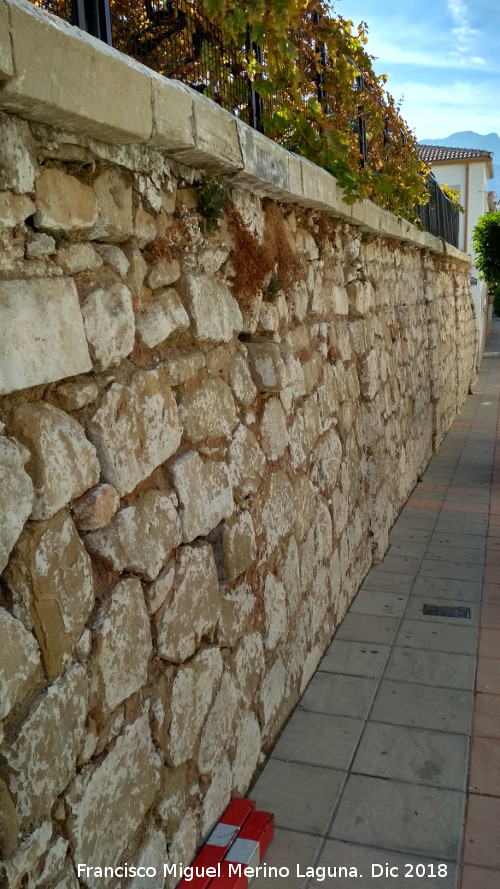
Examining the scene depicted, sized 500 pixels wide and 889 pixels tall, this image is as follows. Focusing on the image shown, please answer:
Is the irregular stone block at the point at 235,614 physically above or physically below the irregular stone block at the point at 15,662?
below

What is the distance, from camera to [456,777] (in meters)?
2.89

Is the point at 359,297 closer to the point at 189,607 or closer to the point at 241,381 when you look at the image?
the point at 241,381

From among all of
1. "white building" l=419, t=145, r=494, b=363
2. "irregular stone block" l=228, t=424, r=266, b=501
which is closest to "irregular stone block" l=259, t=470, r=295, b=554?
"irregular stone block" l=228, t=424, r=266, b=501

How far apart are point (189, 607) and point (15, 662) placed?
839 millimetres

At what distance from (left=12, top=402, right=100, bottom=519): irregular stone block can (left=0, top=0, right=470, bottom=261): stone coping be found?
1.97ft

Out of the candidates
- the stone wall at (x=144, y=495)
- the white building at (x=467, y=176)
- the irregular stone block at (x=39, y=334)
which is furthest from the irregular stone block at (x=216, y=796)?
the white building at (x=467, y=176)

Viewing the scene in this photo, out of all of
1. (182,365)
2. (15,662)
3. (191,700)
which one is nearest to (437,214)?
(182,365)

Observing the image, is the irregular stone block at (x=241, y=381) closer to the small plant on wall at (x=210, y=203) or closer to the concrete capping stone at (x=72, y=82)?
the small plant on wall at (x=210, y=203)

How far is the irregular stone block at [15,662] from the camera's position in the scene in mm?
1419

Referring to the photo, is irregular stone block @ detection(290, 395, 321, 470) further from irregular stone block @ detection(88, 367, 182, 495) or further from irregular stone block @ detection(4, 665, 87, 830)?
irregular stone block @ detection(4, 665, 87, 830)

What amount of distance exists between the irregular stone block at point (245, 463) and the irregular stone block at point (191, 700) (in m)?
0.57

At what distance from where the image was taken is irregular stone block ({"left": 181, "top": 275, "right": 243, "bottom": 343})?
231 centimetres

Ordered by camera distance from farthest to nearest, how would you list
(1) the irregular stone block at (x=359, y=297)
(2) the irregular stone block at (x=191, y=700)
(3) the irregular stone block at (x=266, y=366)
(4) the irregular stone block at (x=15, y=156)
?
(1) the irregular stone block at (x=359, y=297)
(3) the irregular stone block at (x=266, y=366)
(2) the irregular stone block at (x=191, y=700)
(4) the irregular stone block at (x=15, y=156)

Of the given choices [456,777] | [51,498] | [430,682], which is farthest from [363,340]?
[51,498]
